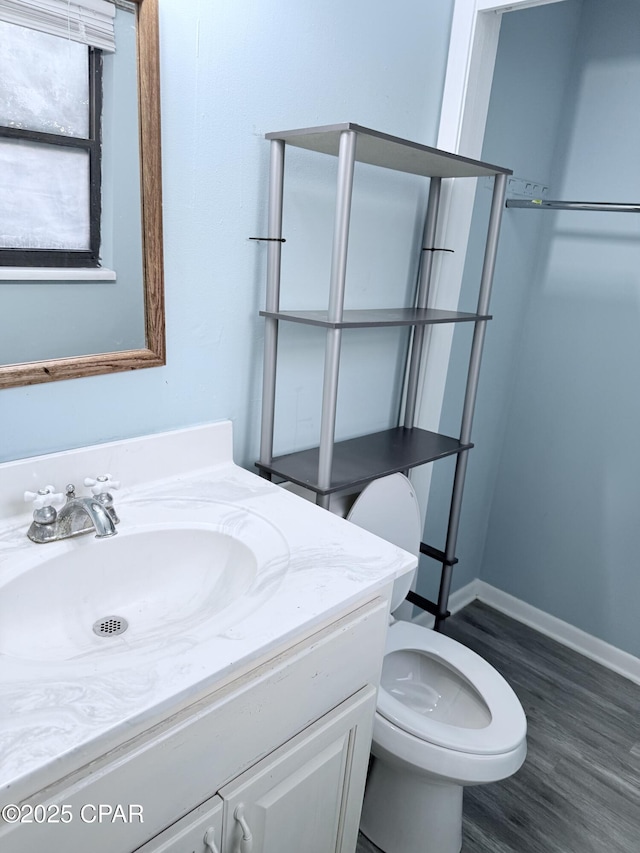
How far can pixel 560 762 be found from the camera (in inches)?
68.2

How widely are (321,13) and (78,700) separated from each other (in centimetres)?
134

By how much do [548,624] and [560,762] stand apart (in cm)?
64

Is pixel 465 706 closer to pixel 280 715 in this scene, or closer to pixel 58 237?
pixel 280 715

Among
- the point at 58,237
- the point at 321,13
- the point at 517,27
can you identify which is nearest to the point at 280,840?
the point at 58,237

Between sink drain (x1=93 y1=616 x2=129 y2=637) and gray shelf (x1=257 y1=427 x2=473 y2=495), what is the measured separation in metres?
0.47

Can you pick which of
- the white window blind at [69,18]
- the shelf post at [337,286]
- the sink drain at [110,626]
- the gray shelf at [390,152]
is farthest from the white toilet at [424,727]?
the white window blind at [69,18]

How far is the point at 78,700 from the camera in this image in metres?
0.69

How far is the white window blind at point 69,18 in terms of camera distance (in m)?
0.92

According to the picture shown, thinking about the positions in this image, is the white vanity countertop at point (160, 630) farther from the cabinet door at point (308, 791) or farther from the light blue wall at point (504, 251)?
the light blue wall at point (504, 251)

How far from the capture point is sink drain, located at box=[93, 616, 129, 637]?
3.25ft

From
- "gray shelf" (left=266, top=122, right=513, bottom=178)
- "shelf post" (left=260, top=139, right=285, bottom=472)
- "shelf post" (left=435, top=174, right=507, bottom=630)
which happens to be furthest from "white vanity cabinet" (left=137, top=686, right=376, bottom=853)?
"gray shelf" (left=266, top=122, right=513, bottom=178)

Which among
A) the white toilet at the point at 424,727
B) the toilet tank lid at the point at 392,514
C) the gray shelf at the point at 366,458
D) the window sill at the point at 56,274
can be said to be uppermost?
the window sill at the point at 56,274

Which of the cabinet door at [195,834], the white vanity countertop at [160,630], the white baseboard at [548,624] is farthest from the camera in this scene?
the white baseboard at [548,624]

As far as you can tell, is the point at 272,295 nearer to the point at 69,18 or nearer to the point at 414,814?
the point at 69,18
